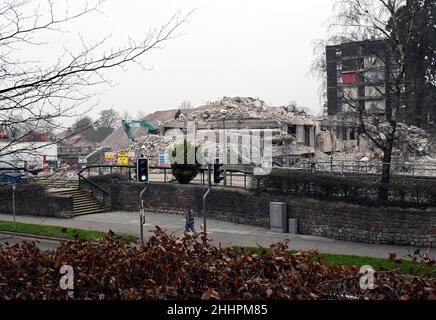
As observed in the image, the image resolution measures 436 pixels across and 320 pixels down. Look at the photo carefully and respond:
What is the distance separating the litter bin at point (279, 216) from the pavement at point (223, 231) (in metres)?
0.34

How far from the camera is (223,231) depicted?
2038cm

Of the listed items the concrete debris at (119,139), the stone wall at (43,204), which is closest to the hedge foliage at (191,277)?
the stone wall at (43,204)

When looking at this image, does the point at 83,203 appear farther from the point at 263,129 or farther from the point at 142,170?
the point at 263,129

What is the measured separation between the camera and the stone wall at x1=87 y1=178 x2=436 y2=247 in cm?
1630

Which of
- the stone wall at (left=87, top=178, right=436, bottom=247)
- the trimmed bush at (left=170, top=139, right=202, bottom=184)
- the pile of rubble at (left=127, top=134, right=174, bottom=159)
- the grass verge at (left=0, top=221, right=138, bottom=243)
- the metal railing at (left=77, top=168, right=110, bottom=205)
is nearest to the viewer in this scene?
the stone wall at (left=87, top=178, right=436, bottom=247)

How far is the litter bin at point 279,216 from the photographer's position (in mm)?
19547

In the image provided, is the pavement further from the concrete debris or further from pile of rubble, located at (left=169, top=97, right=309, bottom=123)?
the concrete debris

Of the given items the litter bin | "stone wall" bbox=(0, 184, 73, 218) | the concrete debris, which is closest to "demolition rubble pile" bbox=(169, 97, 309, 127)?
the concrete debris

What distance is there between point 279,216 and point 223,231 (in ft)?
7.82

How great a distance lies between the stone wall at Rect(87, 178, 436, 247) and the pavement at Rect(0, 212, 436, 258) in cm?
36

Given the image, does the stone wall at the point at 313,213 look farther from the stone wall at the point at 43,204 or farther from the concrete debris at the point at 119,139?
the concrete debris at the point at 119,139

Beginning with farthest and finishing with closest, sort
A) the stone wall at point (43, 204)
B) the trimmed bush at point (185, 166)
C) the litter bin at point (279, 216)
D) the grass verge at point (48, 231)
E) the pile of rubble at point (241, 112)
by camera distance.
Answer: the pile of rubble at point (241, 112) < the trimmed bush at point (185, 166) < the stone wall at point (43, 204) < the litter bin at point (279, 216) < the grass verge at point (48, 231)
